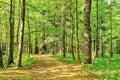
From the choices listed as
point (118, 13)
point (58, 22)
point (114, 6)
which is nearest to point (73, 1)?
point (114, 6)

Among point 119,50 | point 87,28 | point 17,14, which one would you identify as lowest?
point 119,50

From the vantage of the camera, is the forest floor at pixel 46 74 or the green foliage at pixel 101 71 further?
the forest floor at pixel 46 74

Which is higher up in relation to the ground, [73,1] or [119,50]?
[73,1]

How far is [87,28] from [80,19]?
21337 millimetres

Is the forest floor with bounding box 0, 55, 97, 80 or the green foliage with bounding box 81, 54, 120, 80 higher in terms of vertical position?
the green foliage with bounding box 81, 54, 120, 80

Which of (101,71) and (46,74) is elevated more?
(101,71)

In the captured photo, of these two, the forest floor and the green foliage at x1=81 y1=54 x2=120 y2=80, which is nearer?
the green foliage at x1=81 y1=54 x2=120 y2=80

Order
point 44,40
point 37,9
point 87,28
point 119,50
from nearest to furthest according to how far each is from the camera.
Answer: point 87,28 < point 37,9 < point 44,40 < point 119,50

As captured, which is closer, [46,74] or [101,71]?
[101,71]

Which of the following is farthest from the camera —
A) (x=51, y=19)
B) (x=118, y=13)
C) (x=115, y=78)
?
(x=51, y=19)

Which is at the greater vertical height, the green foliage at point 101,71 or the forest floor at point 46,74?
the green foliage at point 101,71

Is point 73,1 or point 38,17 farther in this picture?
point 38,17

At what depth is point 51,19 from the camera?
4834 centimetres

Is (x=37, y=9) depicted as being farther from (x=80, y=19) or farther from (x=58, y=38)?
(x=58, y=38)
